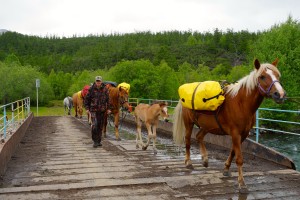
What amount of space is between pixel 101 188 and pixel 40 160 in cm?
332

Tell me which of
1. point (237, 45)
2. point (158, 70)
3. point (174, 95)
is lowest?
point (174, 95)

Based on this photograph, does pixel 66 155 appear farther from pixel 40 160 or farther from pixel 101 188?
pixel 101 188

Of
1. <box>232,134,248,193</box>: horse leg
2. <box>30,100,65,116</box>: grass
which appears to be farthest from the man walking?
<box>30,100,65,116</box>: grass

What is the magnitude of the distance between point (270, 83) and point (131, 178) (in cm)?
302

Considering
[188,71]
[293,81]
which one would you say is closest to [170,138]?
[293,81]

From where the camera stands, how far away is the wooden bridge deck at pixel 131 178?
5328mm

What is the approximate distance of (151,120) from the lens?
9.80 m

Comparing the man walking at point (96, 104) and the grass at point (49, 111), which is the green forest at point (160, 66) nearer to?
the grass at point (49, 111)

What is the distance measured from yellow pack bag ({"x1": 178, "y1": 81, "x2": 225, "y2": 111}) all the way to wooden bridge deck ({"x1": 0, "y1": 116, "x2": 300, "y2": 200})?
1.37 m

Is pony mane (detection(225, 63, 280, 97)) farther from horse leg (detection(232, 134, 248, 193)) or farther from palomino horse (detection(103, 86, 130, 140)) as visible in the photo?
palomino horse (detection(103, 86, 130, 140))

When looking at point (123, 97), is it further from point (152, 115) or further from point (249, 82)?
point (249, 82)

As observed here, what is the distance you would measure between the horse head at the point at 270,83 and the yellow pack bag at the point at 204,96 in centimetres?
97

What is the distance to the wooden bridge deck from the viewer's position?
17.5 ft

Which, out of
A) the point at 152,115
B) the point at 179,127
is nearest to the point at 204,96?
the point at 179,127
